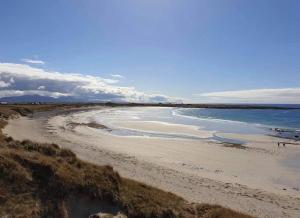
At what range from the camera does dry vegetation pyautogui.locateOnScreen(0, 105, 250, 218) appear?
35.7ft

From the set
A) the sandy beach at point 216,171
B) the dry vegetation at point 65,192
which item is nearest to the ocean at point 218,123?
the sandy beach at point 216,171

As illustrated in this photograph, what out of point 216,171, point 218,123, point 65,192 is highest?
point 65,192

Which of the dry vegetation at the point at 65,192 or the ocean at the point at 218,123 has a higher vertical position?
the dry vegetation at the point at 65,192

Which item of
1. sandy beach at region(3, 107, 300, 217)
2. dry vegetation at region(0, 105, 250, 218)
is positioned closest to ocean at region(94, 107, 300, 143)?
sandy beach at region(3, 107, 300, 217)

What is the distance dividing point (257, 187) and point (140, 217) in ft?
34.1

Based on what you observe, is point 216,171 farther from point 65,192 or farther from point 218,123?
point 218,123

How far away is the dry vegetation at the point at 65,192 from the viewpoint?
10875 mm

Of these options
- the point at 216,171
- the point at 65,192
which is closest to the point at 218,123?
the point at 216,171

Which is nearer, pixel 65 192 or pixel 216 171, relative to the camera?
pixel 65 192

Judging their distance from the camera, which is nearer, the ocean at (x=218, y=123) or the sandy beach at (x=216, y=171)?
the sandy beach at (x=216, y=171)

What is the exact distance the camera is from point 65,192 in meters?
11.6

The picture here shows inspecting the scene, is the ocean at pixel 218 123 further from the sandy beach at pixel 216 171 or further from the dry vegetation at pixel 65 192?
the dry vegetation at pixel 65 192

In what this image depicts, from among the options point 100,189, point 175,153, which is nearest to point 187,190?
point 100,189

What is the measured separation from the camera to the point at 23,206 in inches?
418
